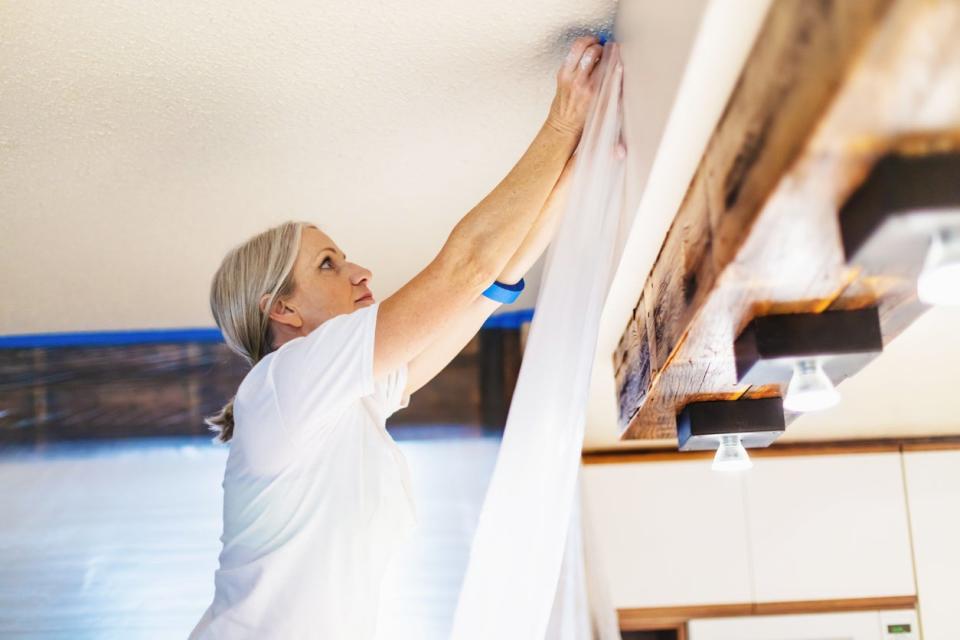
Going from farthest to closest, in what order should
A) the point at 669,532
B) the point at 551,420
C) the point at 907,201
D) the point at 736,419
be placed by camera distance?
the point at 669,532 < the point at 736,419 < the point at 551,420 < the point at 907,201

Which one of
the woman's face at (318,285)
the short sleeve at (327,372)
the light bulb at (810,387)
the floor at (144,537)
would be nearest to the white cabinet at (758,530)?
the floor at (144,537)

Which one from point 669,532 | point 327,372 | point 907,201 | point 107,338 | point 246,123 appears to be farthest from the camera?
point 669,532

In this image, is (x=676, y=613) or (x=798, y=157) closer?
(x=798, y=157)

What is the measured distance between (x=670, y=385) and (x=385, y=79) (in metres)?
0.74

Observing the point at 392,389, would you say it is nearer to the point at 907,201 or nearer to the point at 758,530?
the point at 907,201

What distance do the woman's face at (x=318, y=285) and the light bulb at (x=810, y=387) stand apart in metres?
0.71

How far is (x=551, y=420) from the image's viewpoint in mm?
1560

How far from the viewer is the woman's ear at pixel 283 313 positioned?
1.74m

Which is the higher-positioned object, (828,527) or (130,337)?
(130,337)

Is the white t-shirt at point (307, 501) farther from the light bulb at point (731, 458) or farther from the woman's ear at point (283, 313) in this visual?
the light bulb at point (731, 458)

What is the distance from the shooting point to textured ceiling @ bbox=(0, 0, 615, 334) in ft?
5.46

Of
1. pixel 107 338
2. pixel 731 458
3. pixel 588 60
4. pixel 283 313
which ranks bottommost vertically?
pixel 731 458

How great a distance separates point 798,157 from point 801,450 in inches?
84.9

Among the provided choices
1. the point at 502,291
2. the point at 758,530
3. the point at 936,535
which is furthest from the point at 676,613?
the point at 502,291
